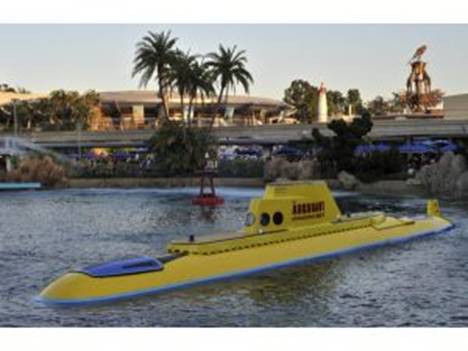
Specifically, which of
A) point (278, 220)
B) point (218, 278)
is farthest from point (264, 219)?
point (218, 278)

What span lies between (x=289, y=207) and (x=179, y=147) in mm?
71383

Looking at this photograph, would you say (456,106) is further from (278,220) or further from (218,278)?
(218,278)

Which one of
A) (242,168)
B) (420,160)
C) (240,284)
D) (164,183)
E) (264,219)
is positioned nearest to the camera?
(240,284)

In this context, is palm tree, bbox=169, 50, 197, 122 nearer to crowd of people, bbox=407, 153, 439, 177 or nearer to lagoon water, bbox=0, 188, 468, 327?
crowd of people, bbox=407, 153, 439, 177

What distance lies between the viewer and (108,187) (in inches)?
4294

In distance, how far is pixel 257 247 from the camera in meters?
38.7

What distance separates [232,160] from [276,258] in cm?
7659

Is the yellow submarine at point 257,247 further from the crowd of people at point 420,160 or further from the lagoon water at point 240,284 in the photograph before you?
the crowd of people at point 420,160

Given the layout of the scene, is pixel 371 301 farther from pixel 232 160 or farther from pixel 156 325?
pixel 232 160

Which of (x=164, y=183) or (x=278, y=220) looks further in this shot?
(x=164, y=183)

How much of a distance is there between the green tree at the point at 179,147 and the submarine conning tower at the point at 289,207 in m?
66.7

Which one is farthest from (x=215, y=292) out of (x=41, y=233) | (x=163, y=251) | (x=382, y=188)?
Answer: (x=382, y=188)

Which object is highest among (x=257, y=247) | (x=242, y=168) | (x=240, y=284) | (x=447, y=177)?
(x=242, y=168)

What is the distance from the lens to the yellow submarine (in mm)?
31984
